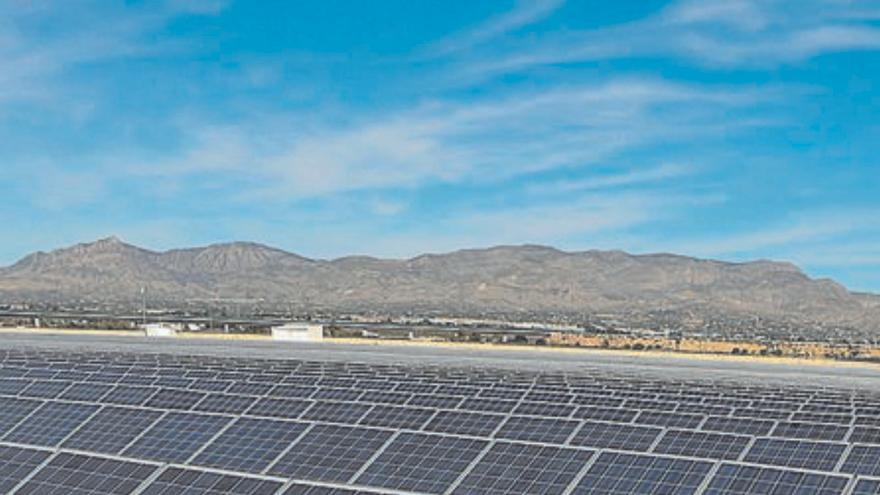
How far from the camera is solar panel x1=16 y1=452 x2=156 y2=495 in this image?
2794 centimetres

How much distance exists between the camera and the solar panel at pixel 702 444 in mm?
27016

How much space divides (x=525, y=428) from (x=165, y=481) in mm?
11679

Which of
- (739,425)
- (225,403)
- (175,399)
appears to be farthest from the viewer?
(175,399)

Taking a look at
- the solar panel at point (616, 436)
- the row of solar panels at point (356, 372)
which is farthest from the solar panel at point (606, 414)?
the row of solar panels at point (356, 372)

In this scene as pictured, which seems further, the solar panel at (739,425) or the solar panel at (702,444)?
the solar panel at (739,425)

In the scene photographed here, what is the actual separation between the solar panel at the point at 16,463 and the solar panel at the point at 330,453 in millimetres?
8456

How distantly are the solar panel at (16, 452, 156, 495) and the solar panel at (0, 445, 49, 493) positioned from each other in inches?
18.6

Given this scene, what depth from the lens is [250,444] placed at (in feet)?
100

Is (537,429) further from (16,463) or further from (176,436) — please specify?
(16,463)

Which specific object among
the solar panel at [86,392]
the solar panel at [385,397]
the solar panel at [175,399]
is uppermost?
the solar panel at [86,392]

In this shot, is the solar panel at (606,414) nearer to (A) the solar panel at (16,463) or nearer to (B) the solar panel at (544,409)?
(B) the solar panel at (544,409)

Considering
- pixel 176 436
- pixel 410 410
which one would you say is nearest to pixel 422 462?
pixel 410 410

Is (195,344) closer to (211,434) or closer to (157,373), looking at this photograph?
(157,373)

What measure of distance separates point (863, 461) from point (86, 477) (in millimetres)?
23397
